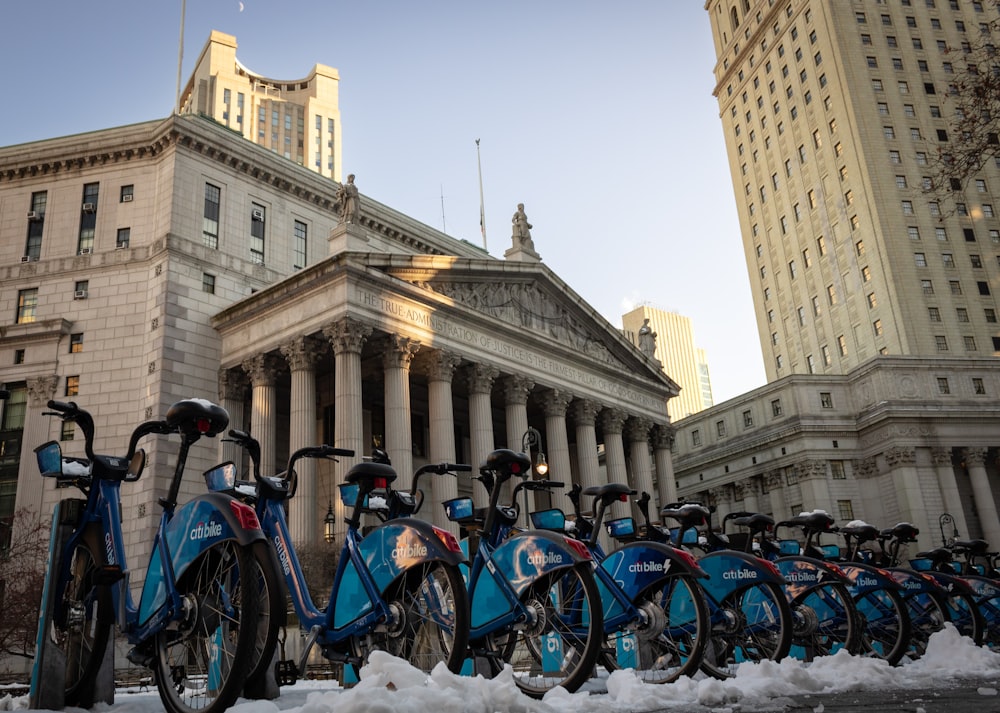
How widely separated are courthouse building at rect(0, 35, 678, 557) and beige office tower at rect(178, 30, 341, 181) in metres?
82.4

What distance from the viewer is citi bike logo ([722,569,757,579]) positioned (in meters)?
11.1

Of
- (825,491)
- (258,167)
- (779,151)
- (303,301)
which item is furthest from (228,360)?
(779,151)

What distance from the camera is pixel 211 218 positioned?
142 feet

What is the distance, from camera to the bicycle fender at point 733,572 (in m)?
11.0

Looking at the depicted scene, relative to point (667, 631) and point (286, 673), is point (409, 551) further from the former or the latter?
point (667, 631)

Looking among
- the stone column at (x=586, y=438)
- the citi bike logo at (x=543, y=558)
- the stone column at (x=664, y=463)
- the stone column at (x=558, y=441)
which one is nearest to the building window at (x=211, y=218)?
Result: the stone column at (x=558, y=441)

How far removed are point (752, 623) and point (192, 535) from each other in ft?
26.0

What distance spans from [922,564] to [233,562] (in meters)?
16.1

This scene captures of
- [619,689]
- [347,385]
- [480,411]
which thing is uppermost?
[347,385]

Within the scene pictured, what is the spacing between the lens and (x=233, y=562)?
22.8ft

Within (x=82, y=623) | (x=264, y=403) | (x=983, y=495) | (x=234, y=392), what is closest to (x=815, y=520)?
(x=82, y=623)

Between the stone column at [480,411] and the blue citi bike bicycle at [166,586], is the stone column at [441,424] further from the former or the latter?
the blue citi bike bicycle at [166,586]

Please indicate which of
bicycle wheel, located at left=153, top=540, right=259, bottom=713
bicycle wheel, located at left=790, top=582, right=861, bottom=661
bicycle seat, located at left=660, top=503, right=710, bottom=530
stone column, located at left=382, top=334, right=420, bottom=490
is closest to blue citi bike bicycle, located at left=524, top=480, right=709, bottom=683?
bicycle seat, located at left=660, top=503, right=710, bottom=530

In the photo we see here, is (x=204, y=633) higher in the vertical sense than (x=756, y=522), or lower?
lower
